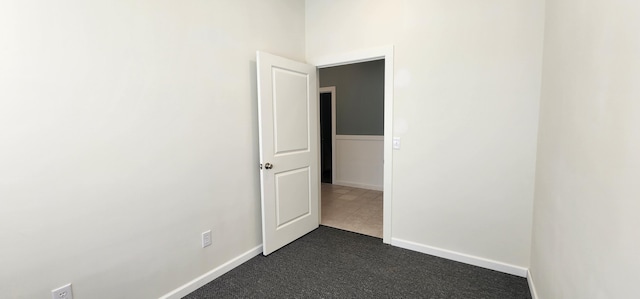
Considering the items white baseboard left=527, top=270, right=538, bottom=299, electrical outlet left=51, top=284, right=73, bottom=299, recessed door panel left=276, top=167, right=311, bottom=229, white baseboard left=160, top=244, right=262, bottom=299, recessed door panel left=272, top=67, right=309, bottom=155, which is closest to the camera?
electrical outlet left=51, top=284, right=73, bottom=299

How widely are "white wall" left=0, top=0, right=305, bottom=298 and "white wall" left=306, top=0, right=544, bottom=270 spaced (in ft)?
4.53

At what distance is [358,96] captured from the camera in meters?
5.27

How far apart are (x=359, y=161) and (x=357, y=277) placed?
3.25 meters

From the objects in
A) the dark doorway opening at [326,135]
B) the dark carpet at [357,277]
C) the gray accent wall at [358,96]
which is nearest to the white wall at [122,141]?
the dark carpet at [357,277]

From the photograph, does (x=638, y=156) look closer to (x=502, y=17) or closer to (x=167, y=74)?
(x=502, y=17)

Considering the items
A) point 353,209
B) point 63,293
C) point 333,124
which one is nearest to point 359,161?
point 333,124

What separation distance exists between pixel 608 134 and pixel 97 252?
2419 mm

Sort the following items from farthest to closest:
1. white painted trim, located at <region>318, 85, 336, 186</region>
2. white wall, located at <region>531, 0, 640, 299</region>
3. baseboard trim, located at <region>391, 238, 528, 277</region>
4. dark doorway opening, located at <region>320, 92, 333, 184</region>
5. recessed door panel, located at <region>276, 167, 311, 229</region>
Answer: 1. dark doorway opening, located at <region>320, 92, 333, 184</region>
2. white painted trim, located at <region>318, 85, 336, 186</region>
3. recessed door panel, located at <region>276, 167, 311, 229</region>
4. baseboard trim, located at <region>391, 238, 528, 277</region>
5. white wall, located at <region>531, 0, 640, 299</region>

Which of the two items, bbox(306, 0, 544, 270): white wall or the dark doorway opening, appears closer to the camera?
bbox(306, 0, 544, 270): white wall

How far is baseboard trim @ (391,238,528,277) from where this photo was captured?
2.27m

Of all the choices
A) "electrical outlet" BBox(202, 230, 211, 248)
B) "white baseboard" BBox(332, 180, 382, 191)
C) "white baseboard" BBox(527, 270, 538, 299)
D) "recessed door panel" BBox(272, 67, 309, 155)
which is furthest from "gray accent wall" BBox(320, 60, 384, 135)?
"electrical outlet" BBox(202, 230, 211, 248)

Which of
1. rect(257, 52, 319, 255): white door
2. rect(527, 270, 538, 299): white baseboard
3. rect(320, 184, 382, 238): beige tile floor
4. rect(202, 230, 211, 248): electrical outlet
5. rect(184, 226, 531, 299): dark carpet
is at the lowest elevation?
rect(184, 226, 531, 299): dark carpet

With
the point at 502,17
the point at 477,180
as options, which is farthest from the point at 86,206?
the point at 502,17

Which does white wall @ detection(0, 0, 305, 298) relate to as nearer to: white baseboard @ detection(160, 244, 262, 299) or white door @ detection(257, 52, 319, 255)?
white baseboard @ detection(160, 244, 262, 299)
